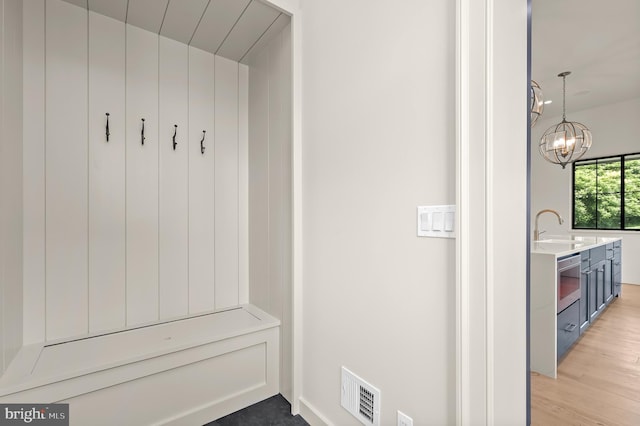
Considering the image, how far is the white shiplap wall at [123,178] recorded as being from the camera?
5.25 ft

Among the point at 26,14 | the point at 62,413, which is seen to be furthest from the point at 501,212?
the point at 26,14

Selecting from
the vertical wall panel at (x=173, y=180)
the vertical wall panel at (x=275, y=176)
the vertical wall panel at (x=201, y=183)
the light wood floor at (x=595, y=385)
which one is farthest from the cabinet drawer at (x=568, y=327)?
the vertical wall panel at (x=173, y=180)

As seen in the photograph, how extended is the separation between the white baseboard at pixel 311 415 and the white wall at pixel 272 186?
0.12 metres

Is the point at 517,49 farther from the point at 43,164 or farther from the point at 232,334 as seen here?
the point at 43,164

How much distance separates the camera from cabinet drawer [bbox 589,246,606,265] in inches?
117

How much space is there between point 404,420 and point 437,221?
2.60 feet

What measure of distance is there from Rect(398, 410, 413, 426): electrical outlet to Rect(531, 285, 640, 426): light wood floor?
112 cm

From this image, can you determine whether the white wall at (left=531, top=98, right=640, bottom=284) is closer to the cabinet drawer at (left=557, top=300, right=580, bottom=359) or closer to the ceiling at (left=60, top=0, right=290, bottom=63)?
the cabinet drawer at (left=557, top=300, right=580, bottom=359)

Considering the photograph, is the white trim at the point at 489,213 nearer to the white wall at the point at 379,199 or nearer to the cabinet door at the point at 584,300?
the white wall at the point at 379,199

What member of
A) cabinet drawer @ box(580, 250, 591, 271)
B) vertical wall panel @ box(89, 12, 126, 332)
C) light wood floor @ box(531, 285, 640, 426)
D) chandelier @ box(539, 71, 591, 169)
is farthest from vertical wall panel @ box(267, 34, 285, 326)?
chandelier @ box(539, 71, 591, 169)

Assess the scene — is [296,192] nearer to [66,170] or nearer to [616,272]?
[66,170]

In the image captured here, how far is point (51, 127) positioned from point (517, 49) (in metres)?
2.24

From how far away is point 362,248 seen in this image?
4.43 feet

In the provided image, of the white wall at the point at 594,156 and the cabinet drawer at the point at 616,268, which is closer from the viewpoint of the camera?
the cabinet drawer at the point at 616,268
